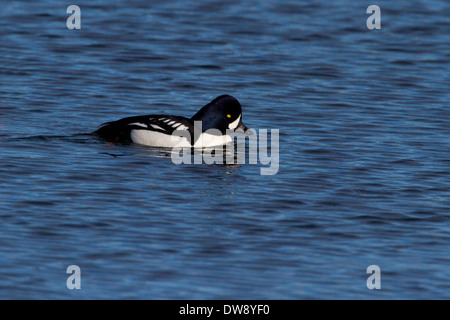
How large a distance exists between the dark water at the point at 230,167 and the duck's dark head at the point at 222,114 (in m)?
1.01

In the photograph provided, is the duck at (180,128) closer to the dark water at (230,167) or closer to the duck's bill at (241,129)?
the duck's bill at (241,129)

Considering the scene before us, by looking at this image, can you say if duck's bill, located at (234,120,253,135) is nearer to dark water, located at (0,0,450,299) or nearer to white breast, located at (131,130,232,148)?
white breast, located at (131,130,232,148)

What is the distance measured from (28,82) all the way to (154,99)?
8.37ft

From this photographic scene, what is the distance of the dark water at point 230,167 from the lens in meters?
9.34

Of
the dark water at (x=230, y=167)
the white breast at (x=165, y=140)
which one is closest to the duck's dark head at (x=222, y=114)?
the white breast at (x=165, y=140)

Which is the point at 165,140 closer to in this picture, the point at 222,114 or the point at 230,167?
the point at 222,114

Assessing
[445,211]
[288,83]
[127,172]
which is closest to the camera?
[445,211]

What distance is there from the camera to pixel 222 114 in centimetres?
1484

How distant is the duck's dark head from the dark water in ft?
3.31

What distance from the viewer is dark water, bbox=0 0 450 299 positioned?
30.6 ft

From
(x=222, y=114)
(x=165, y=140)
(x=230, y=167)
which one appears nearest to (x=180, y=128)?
(x=165, y=140)

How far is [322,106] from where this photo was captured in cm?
1711
